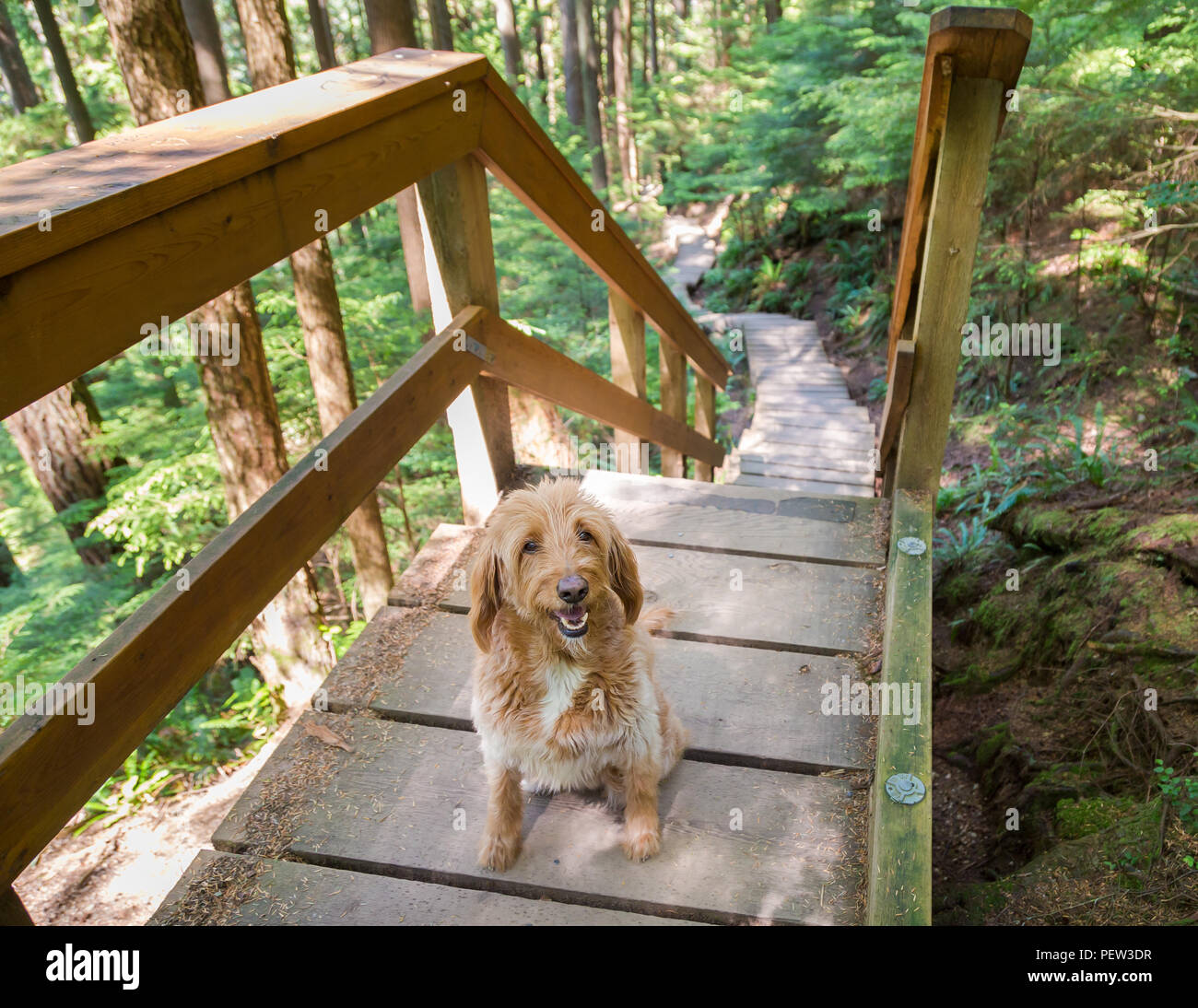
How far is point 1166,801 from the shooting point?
2.48m

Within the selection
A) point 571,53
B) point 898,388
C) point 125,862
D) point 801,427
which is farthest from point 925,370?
point 571,53

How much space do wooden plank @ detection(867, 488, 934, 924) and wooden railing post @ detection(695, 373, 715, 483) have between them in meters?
5.51

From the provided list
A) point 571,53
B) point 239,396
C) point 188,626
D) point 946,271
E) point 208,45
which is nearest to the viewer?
point 188,626

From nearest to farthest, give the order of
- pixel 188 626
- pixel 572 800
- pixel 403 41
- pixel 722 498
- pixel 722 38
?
pixel 188 626
pixel 572 800
pixel 722 498
pixel 403 41
pixel 722 38

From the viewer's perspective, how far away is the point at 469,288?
11.0 ft

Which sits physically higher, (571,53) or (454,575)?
(571,53)

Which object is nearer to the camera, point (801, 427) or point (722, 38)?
point (801, 427)

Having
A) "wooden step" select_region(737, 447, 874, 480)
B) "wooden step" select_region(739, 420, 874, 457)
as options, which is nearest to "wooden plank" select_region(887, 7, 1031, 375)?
"wooden step" select_region(737, 447, 874, 480)

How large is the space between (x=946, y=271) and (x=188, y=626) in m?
2.96

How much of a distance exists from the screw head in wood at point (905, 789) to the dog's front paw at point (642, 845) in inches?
26.3

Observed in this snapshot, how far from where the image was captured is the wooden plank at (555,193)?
3010 millimetres

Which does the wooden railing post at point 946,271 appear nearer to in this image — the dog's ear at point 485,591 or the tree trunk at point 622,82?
the dog's ear at point 485,591

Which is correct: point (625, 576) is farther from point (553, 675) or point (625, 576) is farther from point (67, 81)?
point (67, 81)
